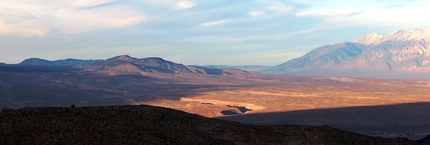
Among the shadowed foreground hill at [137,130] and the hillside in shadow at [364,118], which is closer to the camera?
the shadowed foreground hill at [137,130]

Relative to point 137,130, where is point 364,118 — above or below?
below

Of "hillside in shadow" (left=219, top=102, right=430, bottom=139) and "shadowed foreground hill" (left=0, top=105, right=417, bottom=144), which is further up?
"shadowed foreground hill" (left=0, top=105, right=417, bottom=144)

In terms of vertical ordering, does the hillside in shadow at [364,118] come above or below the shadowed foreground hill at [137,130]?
below

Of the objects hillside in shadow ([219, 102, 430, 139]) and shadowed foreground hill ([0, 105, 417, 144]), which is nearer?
shadowed foreground hill ([0, 105, 417, 144])

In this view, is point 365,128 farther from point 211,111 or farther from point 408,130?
point 211,111

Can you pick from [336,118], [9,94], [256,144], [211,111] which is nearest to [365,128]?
[336,118]
